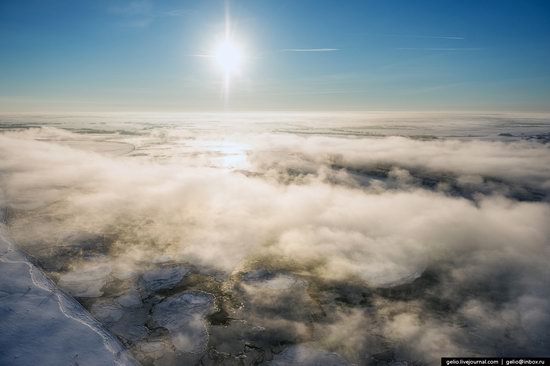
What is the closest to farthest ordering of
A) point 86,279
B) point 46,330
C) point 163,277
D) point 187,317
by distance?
point 46,330, point 187,317, point 86,279, point 163,277

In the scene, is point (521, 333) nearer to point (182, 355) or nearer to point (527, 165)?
point (182, 355)

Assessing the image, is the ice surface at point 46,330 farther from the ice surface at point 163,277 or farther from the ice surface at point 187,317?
the ice surface at point 163,277

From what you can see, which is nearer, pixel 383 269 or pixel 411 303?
pixel 411 303

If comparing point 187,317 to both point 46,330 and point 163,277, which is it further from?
point 46,330

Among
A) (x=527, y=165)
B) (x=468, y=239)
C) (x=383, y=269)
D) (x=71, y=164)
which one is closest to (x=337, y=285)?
(x=383, y=269)

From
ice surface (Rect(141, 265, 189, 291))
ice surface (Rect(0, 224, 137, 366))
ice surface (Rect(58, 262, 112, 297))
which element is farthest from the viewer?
ice surface (Rect(141, 265, 189, 291))

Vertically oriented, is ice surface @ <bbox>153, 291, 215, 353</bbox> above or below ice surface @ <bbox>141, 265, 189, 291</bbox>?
below

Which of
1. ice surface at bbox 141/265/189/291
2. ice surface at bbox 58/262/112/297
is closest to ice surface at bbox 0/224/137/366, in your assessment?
ice surface at bbox 58/262/112/297

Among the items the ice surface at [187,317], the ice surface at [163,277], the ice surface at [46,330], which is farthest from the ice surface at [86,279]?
the ice surface at [187,317]

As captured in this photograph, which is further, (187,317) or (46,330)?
(187,317)

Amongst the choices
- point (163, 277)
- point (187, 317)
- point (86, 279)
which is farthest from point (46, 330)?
point (163, 277)

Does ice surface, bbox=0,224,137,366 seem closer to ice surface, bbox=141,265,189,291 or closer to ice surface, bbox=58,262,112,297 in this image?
ice surface, bbox=58,262,112,297
